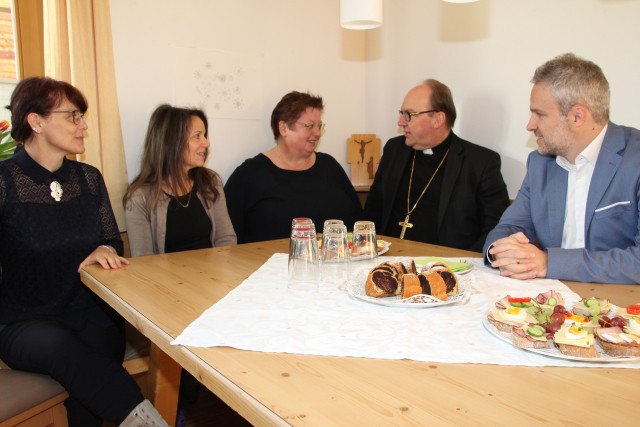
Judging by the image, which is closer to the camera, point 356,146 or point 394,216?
point 394,216

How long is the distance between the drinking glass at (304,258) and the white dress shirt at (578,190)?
3.09ft

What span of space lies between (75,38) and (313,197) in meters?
1.42

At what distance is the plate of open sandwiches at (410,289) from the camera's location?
1294mm

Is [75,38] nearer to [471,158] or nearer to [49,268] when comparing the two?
[49,268]

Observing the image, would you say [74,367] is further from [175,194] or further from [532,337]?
[532,337]

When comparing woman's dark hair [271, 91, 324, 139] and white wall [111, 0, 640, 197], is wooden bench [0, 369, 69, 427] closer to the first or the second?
white wall [111, 0, 640, 197]

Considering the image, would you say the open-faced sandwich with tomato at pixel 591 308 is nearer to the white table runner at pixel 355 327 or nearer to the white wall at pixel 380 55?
the white table runner at pixel 355 327

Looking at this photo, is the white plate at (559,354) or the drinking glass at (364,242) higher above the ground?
the drinking glass at (364,242)

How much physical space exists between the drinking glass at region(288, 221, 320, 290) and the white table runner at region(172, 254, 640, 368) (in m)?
0.04

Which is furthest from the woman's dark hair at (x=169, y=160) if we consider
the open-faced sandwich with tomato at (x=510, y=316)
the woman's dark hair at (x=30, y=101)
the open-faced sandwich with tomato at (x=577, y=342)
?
the open-faced sandwich with tomato at (x=577, y=342)

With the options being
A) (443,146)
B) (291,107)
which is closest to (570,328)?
(443,146)

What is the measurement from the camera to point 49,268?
1.97 metres

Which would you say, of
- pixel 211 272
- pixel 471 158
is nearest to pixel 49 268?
pixel 211 272

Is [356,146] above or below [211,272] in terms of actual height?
above
